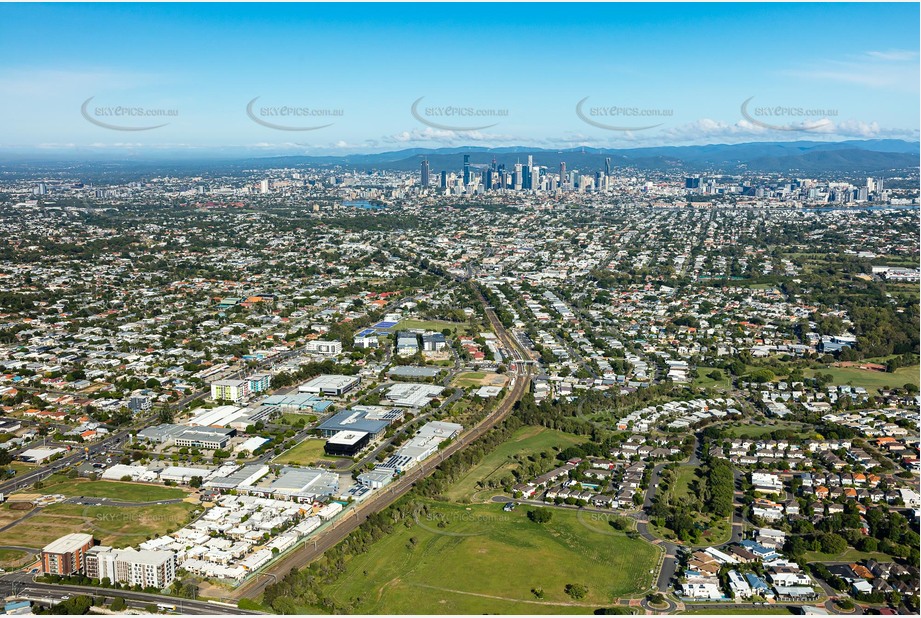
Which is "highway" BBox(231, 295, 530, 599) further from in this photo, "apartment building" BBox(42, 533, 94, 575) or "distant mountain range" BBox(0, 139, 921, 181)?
"distant mountain range" BBox(0, 139, 921, 181)

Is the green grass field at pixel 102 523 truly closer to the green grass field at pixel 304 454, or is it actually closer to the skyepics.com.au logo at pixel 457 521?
the green grass field at pixel 304 454

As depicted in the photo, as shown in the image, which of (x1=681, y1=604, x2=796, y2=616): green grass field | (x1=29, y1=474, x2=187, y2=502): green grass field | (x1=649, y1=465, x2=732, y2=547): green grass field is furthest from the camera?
(x1=29, y1=474, x2=187, y2=502): green grass field

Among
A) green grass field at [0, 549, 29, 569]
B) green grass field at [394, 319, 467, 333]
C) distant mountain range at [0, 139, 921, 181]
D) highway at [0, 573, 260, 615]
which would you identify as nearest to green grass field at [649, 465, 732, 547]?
highway at [0, 573, 260, 615]

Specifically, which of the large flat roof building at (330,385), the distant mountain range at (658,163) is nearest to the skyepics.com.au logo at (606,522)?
the large flat roof building at (330,385)

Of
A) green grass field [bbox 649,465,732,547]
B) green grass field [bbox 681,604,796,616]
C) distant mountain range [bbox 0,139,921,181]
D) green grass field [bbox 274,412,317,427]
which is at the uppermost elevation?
distant mountain range [bbox 0,139,921,181]

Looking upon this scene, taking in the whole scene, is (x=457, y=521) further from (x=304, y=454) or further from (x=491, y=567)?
(x=304, y=454)
